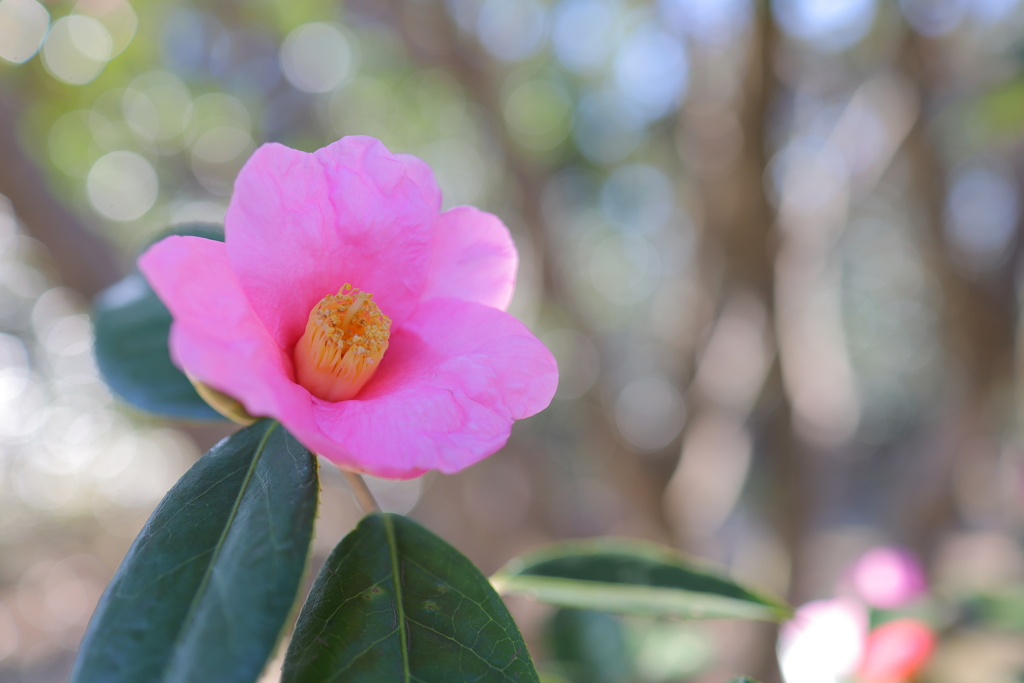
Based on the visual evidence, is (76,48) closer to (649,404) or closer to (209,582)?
(209,582)

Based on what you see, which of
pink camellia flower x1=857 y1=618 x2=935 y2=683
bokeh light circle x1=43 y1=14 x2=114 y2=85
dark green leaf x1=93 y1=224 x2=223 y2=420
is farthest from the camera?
bokeh light circle x1=43 y1=14 x2=114 y2=85

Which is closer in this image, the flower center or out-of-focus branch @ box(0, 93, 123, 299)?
the flower center

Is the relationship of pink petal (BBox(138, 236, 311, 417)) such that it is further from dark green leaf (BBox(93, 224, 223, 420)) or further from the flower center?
dark green leaf (BBox(93, 224, 223, 420))

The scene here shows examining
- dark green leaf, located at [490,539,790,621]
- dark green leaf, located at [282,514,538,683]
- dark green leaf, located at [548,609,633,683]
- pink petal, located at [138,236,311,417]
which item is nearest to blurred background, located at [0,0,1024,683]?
dark green leaf, located at [548,609,633,683]

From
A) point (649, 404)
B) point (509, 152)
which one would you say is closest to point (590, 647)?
point (509, 152)

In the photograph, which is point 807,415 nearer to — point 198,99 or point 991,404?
point 991,404

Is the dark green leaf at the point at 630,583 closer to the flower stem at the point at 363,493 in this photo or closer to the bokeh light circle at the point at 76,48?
the flower stem at the point at 363,493

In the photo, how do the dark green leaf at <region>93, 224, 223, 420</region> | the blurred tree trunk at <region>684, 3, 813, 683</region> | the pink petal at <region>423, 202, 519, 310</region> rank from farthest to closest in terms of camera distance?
the blurred tree trunk at <region>684, 3, 813, 683</region> < the dark green leaf at <region>93, 224, 223, 420</region> < the pink petal at <region>423, 202, 519, 310</region>

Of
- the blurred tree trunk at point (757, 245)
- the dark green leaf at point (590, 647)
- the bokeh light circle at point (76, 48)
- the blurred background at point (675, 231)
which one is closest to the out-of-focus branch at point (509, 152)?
the blurred background at point (675, 231)
